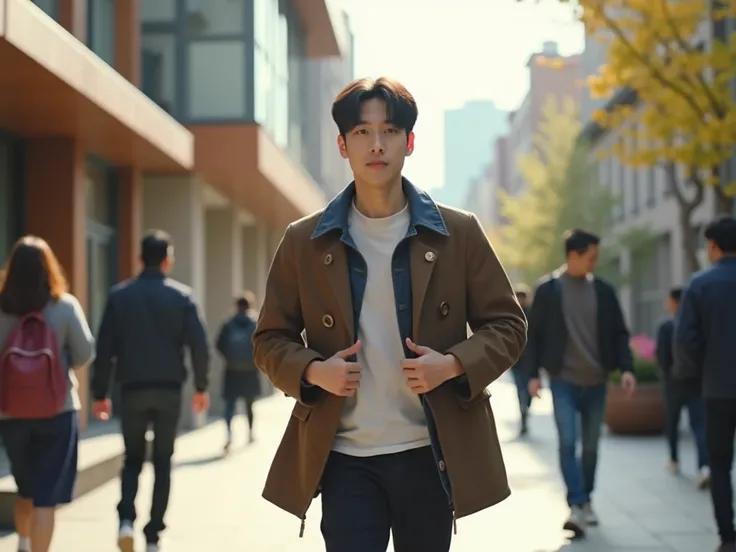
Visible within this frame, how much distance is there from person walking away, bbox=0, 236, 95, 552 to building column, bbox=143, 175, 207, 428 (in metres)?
11.8

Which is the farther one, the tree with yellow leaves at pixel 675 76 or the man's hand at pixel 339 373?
the tree with yellow leaves at pixel 675 76

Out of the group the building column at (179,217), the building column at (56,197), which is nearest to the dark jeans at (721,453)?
the building column at (56,197)

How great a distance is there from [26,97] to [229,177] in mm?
8024

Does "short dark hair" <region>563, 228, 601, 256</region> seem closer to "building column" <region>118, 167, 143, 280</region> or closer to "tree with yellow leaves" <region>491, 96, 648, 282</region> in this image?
"building column" <region>118, 167, 143, 280</region>

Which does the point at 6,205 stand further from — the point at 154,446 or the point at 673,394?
the point at 673,394

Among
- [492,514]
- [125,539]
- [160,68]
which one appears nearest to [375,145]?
[125,539]

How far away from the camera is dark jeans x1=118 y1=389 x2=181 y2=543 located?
7621 millimetres

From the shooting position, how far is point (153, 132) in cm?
1514

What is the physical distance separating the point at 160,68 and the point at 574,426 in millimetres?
12533

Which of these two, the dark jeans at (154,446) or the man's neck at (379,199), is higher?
the man's neck at (379,199)

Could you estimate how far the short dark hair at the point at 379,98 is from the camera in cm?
371

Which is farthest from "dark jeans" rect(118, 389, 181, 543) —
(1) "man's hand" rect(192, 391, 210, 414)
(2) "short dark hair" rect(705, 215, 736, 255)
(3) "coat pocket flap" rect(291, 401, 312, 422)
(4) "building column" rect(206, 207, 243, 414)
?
(4) "building column" rect(206, 207, 243, 414)

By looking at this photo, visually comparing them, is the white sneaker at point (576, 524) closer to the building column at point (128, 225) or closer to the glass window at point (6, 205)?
the glass window at point (6, 205)

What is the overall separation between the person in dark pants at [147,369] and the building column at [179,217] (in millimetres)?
10797
